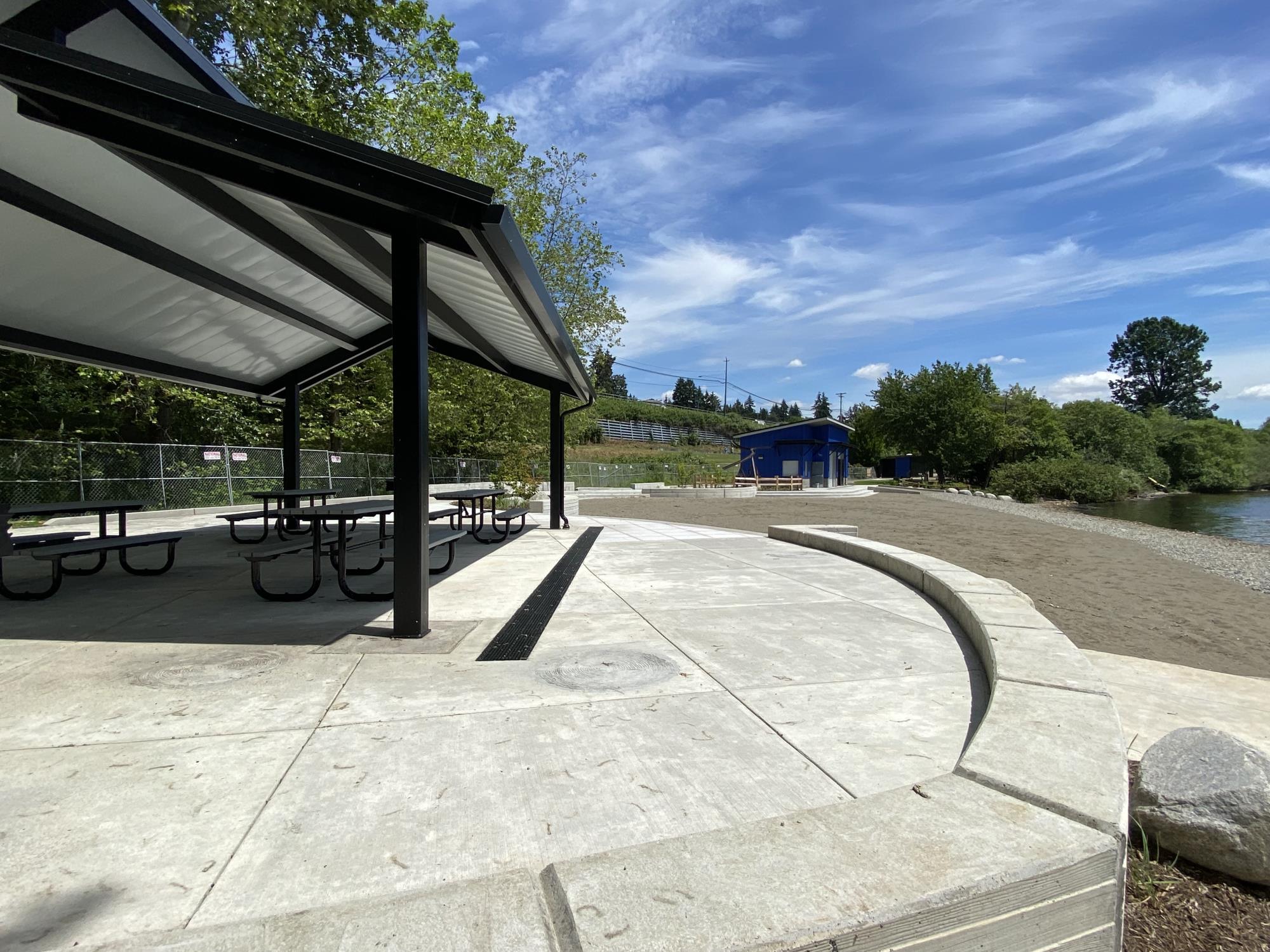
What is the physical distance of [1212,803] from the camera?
2.34 meters

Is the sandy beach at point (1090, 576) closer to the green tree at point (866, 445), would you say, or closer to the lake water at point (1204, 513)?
the lake water at point (1204, 513)

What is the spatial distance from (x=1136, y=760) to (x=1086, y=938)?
5.80ft

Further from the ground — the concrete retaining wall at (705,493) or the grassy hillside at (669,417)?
the grassy hillside at (669,417)

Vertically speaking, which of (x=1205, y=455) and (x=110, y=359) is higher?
(x=110, y=359)

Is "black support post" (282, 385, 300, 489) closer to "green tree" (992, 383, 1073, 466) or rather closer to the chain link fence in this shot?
the chain link fence

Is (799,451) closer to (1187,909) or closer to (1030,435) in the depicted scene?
(1030,435)

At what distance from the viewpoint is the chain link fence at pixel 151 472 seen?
14.0 m

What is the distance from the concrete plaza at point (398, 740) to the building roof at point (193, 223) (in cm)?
294

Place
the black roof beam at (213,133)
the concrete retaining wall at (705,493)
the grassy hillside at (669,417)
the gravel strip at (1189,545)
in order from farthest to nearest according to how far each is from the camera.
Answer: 1. the grassy hillside at (669,417)
2. the concrete retaining wall at (705,493)
3. the gravel strip at (1189,545)
4. the black roof beam at (213,133)

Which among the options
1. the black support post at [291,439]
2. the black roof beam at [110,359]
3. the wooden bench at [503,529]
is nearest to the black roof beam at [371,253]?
the wooden bench at [503,529]

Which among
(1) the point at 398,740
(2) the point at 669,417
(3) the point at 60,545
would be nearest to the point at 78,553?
(3) the point at 60,545

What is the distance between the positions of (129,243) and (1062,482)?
48718 millimetres

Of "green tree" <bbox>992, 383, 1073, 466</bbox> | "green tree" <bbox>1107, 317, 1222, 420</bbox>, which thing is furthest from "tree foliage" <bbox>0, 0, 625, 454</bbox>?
"green tree" <bbox>1107, 317, 1222, 420</bbox>

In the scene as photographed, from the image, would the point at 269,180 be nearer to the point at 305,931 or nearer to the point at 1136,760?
the point at 305,931
